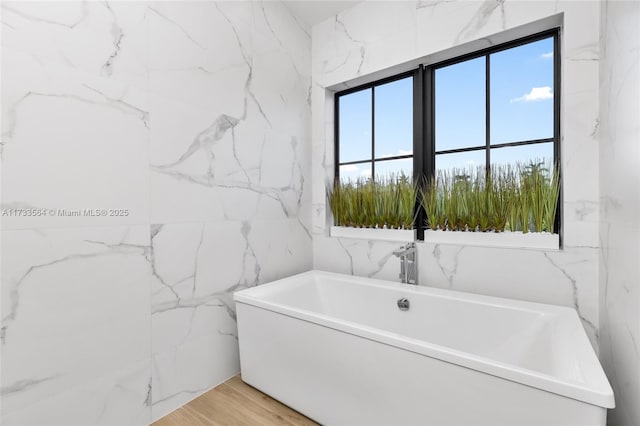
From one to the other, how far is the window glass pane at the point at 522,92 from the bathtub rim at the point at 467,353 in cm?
102

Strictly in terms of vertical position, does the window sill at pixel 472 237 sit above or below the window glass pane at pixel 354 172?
below

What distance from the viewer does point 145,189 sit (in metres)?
1.56

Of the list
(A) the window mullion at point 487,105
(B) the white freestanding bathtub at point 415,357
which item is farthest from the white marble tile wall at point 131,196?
(A) the window mullion at point 487,105

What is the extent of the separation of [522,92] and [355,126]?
121 cm

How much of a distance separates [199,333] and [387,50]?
2.28 meters

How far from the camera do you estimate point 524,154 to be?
74.9 inches

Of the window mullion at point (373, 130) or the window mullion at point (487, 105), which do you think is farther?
the window mullion at point (373, 130)

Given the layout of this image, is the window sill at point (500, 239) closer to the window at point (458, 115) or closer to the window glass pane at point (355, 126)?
the window at point (458, 115)

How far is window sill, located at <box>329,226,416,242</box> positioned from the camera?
2221 millimetres

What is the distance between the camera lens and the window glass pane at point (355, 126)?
259 centimetres

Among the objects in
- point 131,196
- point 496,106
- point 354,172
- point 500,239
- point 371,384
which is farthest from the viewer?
point 354,172

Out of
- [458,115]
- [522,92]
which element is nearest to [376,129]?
[458,115]

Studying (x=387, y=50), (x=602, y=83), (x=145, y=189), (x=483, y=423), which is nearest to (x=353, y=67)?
(x=387, y=50)

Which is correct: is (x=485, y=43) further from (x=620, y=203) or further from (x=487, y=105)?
(x=620, y=203)
